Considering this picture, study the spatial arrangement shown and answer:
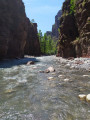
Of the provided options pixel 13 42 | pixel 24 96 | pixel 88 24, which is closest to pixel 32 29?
pixel 13 42

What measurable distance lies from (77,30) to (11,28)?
15017mm

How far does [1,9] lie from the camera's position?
1973 centimetres

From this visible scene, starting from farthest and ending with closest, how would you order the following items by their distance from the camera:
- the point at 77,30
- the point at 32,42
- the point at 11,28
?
1. the point at 32,42
2. the point at 11,28
3. the point at 77,30

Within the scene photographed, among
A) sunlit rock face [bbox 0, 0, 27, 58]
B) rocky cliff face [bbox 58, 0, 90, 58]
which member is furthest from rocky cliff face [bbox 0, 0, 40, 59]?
rocky cliff face [bbox 58, 0, 90, 58]

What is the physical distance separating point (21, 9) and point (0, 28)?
11555 millimetres

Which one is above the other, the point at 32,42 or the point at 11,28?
the point at 11,28

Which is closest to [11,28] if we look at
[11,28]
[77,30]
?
[11,28]

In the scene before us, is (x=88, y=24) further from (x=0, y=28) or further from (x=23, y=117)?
(x=23, y=117)

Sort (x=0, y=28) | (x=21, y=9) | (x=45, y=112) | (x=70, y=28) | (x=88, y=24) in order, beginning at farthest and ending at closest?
1. (x=21, y=9)
2. (x=70, y=28)
3. (x=0, y=28)
4. (x=88, y=24)
5. (x=45, y=112)

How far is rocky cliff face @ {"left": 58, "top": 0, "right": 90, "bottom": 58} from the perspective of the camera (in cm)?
1653

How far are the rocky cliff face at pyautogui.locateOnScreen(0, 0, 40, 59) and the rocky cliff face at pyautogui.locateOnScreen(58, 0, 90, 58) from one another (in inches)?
441

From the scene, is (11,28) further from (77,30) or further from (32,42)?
(32,42)

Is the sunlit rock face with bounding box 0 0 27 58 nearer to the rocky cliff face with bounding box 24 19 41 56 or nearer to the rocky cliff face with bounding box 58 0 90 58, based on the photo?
the rocky cliff face with bounding box 58 0 90 58

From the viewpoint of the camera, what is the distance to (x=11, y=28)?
968 inches
